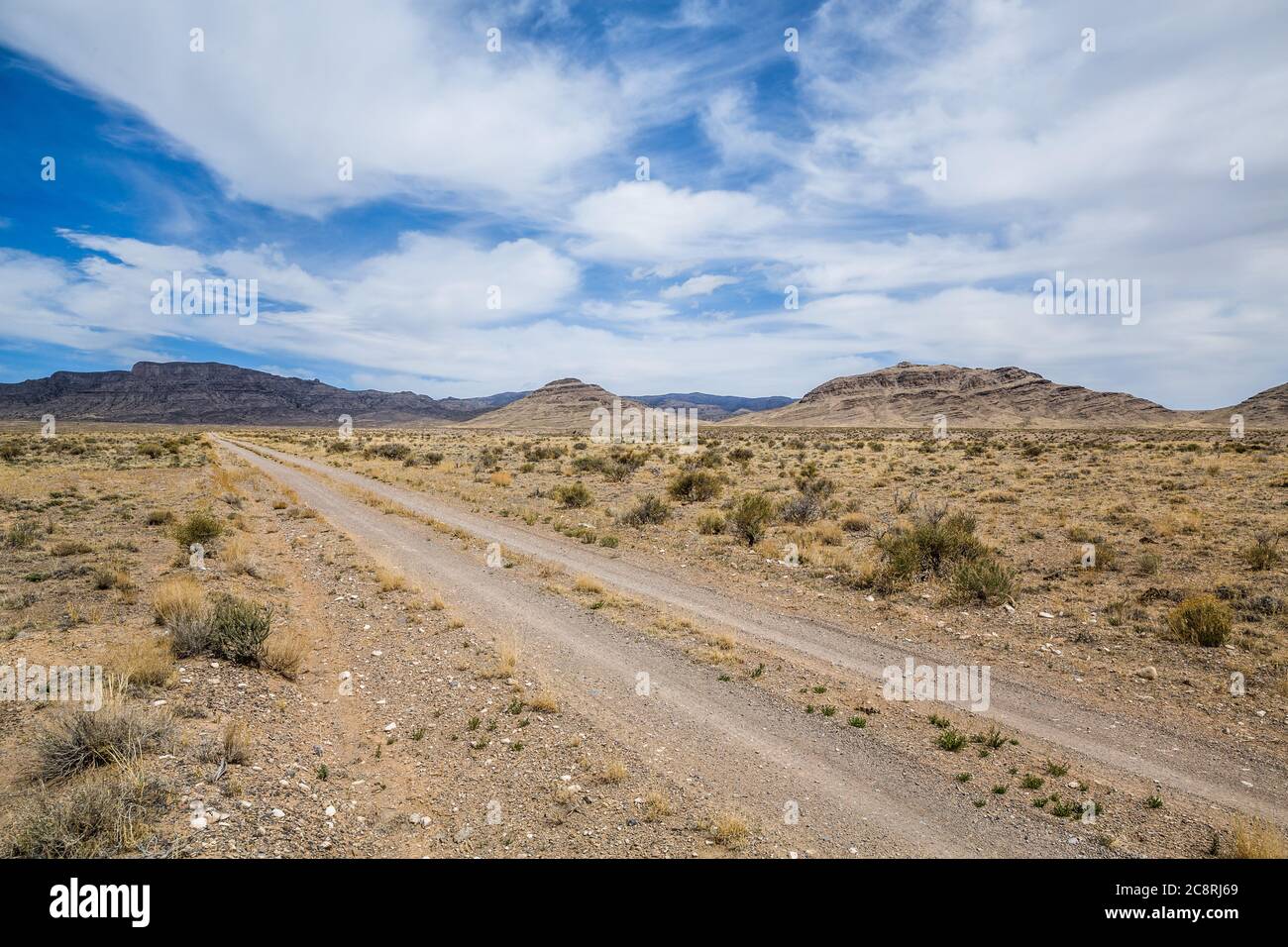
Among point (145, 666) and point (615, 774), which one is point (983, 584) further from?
point (145, 666)

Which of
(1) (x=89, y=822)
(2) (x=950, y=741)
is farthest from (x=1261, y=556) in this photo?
(1) (x=89, y=822)

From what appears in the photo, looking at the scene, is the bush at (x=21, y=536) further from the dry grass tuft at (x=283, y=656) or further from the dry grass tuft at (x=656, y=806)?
the dry grass tuft at (x=656, y=806)

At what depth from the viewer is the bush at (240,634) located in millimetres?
8211

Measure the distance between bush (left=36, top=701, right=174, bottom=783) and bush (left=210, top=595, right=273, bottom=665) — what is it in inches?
93.5

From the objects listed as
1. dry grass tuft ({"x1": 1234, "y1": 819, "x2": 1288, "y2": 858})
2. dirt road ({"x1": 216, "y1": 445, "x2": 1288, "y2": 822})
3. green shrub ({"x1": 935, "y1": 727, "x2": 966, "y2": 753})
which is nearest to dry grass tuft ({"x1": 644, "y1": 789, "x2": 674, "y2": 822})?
green shrub ({"x1": 935, "y1": 727, "x2": 966, "y2": 753})

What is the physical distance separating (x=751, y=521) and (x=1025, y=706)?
1000 centimetres

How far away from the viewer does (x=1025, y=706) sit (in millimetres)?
7613

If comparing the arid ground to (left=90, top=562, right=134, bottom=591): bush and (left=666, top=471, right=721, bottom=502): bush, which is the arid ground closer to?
(left=90, top=562, right=134, bottom=591): bush

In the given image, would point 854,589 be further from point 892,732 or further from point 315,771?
point 315,771

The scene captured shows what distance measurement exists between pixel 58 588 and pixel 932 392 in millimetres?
201316

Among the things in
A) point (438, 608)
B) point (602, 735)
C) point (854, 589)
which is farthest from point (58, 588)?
point (854, 589)

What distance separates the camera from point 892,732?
7.01 m
